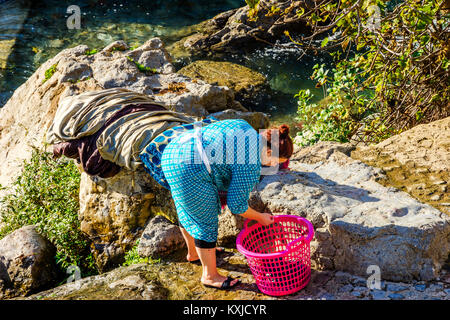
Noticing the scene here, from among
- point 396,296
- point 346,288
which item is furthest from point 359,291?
point 396,296

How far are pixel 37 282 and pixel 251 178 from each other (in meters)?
2.38

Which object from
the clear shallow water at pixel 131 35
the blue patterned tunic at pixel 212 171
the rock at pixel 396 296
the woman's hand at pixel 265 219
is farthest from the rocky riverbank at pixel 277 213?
the clear shallow water at pixel 131 35

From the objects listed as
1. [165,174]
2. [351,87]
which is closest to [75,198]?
[165,174]

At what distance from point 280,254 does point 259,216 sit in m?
0.39

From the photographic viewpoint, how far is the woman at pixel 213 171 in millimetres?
2951

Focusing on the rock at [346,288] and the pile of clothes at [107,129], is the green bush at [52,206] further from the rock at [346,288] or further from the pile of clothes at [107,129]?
the rock at [346,288]

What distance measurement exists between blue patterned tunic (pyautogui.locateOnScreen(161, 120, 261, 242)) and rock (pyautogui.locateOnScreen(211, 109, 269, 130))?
265 cm

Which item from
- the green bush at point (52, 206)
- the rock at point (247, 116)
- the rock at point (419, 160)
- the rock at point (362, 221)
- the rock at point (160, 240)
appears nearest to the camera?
the rock at point (362, 221)

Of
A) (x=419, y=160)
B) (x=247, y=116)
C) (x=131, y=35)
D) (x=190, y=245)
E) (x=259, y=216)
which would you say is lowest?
(x=190, y=245)

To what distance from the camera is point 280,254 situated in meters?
2.87

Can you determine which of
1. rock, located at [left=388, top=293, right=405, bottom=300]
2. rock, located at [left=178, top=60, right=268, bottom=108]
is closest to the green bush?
rock, located at [left=388, top=293, right=405, bottom=300]

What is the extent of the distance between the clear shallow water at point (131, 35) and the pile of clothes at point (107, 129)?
176 inches

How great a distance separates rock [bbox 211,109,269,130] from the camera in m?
5.84

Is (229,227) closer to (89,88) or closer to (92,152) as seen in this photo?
(92,152)
